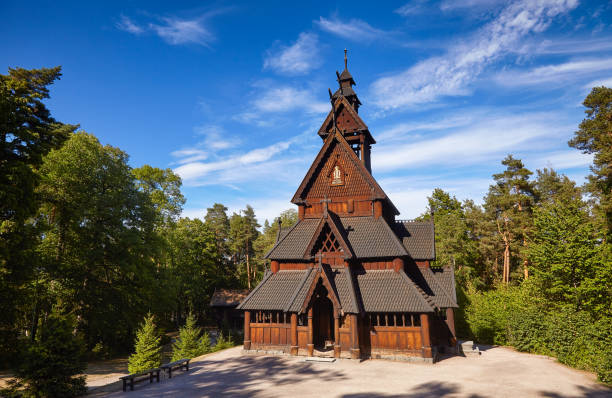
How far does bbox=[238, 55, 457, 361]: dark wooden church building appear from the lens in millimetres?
17203

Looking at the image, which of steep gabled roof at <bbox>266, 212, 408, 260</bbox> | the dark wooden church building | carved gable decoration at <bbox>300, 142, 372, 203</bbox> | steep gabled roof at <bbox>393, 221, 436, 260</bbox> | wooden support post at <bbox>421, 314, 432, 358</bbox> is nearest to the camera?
wooden support post at <bbox>421, 314, 432, 358</bbox>

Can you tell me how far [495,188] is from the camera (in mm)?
41281

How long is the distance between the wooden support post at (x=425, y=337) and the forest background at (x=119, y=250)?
6545mm

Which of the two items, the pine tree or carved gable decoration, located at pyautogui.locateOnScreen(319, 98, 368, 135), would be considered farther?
carved gable decoration, located at pyautogui.locateOnScreen(319, 98, 368, 135)

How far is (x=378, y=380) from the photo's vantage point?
13.3 meters

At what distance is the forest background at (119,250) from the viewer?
15.4 meters

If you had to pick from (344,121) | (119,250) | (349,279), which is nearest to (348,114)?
(344,121)

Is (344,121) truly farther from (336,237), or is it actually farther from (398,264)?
(398,264)

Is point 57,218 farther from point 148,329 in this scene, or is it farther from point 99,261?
point 148,329

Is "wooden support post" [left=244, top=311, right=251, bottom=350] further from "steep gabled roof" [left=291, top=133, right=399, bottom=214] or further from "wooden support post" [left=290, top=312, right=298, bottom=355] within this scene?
"steep gabled roof" [left=291, top=133, right=399, bottom=214]

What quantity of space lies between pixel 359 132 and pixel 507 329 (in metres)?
17.8

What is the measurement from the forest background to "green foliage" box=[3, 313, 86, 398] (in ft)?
0.39

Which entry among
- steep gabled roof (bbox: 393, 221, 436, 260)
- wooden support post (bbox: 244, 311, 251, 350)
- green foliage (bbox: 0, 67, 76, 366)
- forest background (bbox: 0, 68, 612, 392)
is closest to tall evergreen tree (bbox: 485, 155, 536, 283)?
forest background (bbox: 0, 68, 612, 392)

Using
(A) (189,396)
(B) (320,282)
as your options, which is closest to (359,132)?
(B) (320,282)
